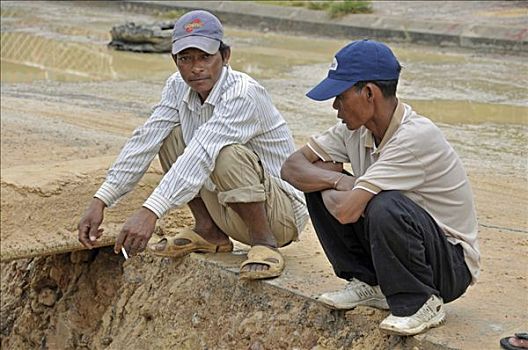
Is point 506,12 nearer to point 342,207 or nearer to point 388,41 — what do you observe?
point 388,41

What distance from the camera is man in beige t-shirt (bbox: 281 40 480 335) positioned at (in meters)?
3.57

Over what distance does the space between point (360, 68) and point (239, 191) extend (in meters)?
0.92

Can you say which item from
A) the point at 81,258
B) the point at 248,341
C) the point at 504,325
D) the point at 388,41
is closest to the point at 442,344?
the point at 504,325

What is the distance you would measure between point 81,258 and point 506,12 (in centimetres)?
1104

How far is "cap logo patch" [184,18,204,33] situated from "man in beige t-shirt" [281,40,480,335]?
86 cm

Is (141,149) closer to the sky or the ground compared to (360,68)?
closer to the ground

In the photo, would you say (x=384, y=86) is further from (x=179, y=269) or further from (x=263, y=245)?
(x=179, y=269)

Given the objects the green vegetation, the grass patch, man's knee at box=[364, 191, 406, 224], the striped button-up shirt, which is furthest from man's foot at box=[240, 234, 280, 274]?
the grass patch

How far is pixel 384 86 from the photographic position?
3678mm

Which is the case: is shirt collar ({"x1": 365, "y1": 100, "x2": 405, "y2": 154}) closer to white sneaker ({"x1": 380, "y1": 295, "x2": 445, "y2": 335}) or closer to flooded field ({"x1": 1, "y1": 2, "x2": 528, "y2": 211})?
white sneaker ({"x1": 380, "y1": 295, "x2": 445, "y2": 335})

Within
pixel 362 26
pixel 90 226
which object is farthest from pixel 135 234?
pixel 362 26

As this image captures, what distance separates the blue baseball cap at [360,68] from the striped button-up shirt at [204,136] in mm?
737

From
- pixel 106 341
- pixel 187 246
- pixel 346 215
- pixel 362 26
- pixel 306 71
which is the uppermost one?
pixel 346 215

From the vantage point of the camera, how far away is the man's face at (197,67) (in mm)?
4402
